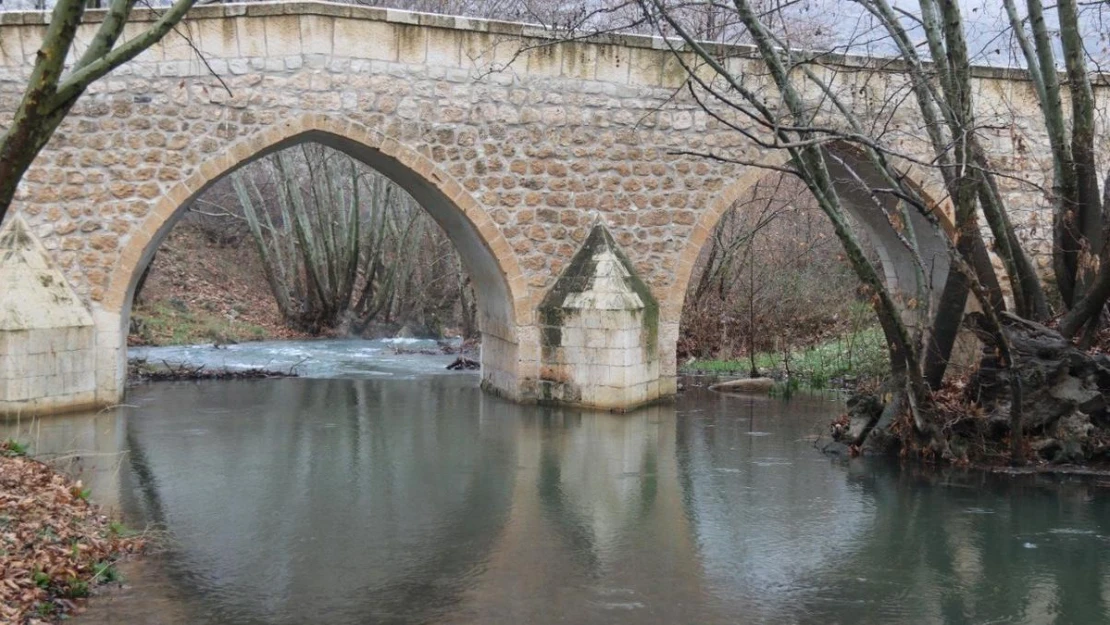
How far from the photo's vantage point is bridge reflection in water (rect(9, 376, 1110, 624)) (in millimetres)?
5000

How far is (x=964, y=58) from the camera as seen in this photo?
7.83 metres

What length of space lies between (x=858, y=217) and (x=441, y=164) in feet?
20.2

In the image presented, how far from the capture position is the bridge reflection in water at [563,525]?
5.00 m

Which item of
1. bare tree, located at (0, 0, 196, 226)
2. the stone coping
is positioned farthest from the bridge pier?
bare tree, located at (0, 0, 196, 226)

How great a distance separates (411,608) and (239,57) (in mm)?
6976

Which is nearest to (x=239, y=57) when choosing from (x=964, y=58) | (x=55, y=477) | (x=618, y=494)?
(x=55, y=477)

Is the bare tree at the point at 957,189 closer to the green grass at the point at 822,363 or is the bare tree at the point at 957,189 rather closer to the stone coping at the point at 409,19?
the stone coping at the point at 409,19

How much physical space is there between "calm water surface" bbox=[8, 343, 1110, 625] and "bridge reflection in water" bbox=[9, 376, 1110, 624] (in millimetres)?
20

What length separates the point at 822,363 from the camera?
14.4 metres

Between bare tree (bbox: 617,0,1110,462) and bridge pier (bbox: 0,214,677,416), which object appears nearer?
bare tree (bbox: 617,0,1110,462)

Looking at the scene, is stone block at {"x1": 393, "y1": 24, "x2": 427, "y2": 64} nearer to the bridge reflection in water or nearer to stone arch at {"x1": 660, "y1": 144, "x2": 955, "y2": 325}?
stone arch at {"x1": 660, "y1": 144, "x2": 955, "y2": 325}

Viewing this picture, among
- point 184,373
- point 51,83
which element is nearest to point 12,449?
point 51,83

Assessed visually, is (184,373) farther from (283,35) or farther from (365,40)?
(365,40)

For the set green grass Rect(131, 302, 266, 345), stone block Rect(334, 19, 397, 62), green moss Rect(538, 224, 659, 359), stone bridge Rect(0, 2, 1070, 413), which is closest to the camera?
stone bridge Rect(0, 2, 1070, 413)
